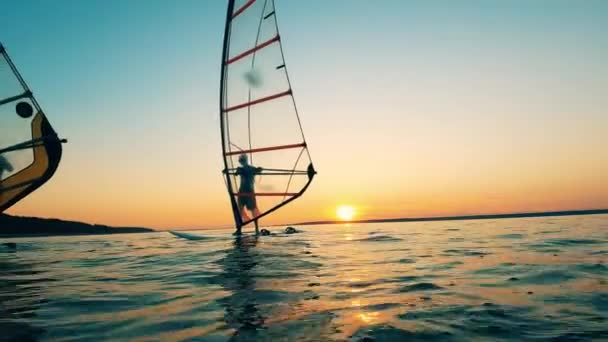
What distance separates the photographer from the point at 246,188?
1472 cm

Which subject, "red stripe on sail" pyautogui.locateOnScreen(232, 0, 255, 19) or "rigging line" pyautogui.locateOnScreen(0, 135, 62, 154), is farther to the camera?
"red stripe on sail" pyautogui.locateOnScreen(232, 0, 255, 19)

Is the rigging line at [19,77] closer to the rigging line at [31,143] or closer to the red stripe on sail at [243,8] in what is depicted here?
the rigging line at [31,143]

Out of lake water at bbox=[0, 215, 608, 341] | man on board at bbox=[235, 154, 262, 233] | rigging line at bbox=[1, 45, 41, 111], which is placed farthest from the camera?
man on board at bbox=[235, 154, 262, 233]

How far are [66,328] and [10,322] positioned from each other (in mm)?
648

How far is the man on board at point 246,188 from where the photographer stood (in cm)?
1429

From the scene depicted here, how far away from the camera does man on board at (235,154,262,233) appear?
14.3m

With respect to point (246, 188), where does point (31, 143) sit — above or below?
above

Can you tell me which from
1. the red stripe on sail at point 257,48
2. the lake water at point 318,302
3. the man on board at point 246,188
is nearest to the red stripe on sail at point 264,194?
the man on board at point 246,188

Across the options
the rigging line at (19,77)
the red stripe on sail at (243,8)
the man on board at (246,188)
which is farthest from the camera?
the man on board at (246,188)

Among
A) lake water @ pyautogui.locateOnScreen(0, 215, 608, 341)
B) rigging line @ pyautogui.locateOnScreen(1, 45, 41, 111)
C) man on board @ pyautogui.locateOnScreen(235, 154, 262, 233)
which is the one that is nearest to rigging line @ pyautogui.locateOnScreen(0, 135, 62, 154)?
rigging line @ pyautogui.locateOnScreen(1, 45, 41, 111)

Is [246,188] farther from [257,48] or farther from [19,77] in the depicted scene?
[19,77]

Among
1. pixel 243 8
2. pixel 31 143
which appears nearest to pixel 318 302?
pixel 31 143

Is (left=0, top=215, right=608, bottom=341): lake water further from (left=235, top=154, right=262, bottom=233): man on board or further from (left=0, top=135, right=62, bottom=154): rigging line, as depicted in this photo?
(left=235, top=154, right=262, bottom=233): man on board

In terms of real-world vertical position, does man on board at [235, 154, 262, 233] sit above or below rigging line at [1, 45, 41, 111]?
below
